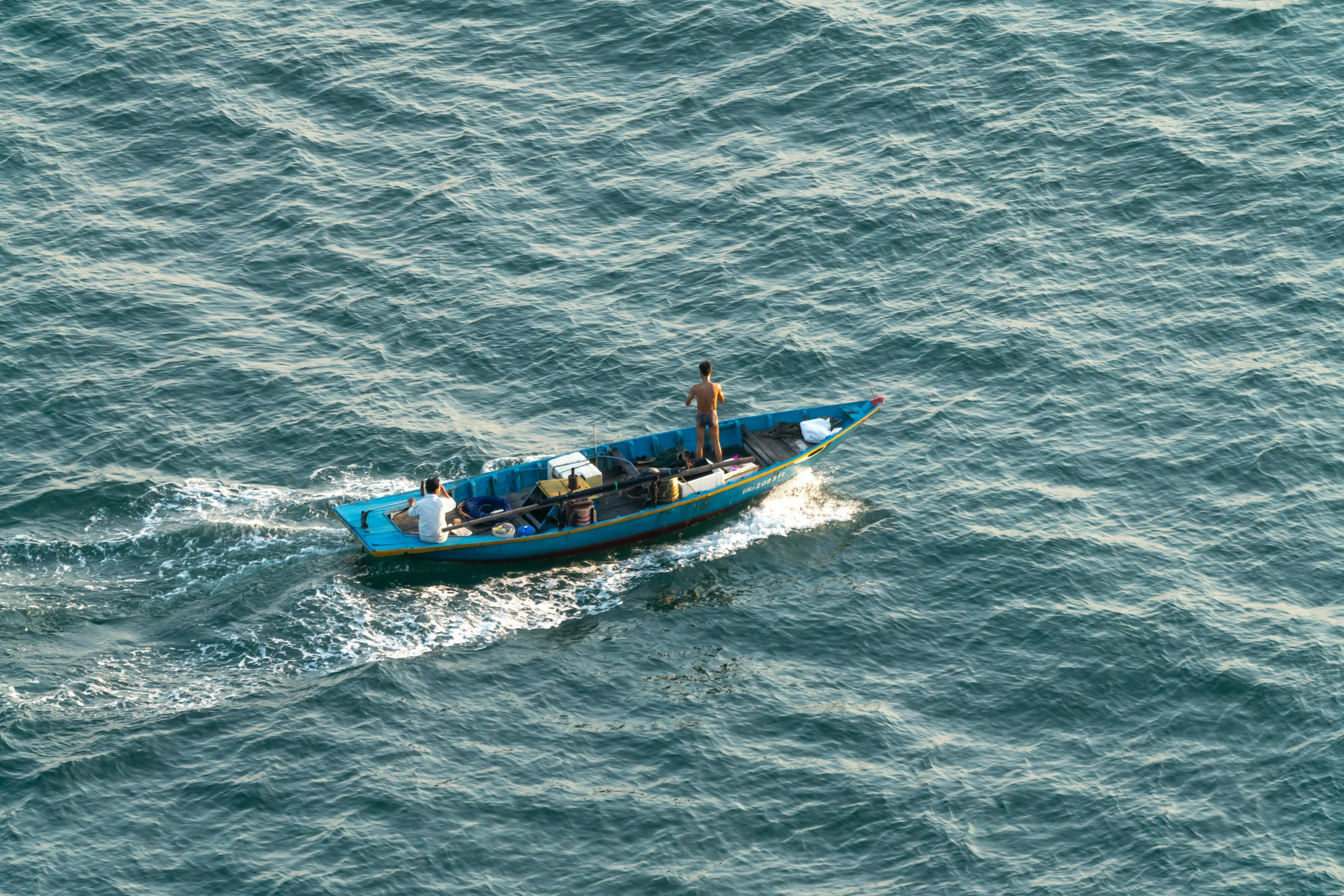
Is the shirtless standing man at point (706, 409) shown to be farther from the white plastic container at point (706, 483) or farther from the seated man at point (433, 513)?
the seated man at point (433, 513)

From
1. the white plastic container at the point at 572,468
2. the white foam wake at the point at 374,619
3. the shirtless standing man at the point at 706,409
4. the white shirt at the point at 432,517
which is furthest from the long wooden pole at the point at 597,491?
the white foam wake at the point at 374,619

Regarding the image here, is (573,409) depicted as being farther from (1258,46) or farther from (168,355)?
(1258,46)

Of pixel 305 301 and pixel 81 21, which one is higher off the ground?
pixel 81 21

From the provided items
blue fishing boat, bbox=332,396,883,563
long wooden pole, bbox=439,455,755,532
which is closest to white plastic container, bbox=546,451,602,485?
blue fishing boat, bbox=332,396,883,563

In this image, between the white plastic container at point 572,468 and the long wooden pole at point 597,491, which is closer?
the long wooden pole at point 597,491

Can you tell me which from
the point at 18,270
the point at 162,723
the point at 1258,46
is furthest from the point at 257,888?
the point at 1258,46
